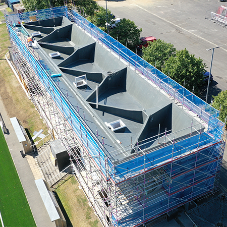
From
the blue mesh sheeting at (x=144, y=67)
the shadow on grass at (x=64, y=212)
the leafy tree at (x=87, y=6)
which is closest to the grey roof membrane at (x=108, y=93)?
the blue mesh sheeting at (x=144, y=67)

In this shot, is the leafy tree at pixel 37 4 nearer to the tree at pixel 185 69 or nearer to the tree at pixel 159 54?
the tree at pixel 159 54

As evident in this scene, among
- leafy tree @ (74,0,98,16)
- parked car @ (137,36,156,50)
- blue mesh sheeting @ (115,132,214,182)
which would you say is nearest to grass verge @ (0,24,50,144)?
leafy tree @ (74,0,98,16)

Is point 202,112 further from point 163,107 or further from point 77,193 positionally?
point 77,193

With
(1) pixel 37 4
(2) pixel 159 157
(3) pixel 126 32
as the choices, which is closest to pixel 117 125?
(2) pixel 159 157

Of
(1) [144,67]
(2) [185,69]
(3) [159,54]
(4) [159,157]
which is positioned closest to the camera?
(4) [159,157]

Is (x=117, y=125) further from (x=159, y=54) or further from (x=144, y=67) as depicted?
(x=159, y=54)

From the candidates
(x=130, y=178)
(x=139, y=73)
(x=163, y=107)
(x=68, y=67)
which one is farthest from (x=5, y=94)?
(x=130, y=178)

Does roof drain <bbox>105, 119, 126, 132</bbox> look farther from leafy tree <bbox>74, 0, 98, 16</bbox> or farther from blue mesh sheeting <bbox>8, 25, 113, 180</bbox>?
leafy tree <bbox>74, 0, 98, 16</bbox>
